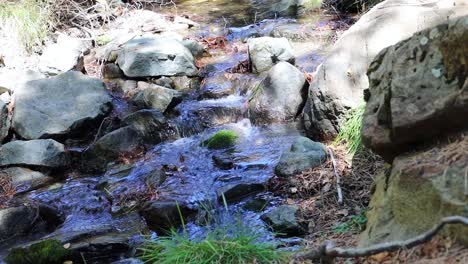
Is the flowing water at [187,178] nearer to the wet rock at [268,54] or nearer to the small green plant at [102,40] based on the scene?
the wet rock at [268,54]

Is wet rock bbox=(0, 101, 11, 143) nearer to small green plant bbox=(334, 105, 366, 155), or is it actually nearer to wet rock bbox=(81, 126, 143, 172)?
wet rock bbox=(81, 126, 143, 172)

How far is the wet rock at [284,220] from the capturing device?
385cm

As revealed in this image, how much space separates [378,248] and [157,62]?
6364mm

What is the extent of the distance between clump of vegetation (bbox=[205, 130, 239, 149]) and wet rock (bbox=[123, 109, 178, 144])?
2.20 ft

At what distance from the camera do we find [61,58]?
8.30m

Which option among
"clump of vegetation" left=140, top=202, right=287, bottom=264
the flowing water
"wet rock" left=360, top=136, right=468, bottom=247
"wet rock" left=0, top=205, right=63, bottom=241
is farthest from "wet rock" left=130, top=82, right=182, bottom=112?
"wet rock" left=360, top=136, right=468, bottom=247

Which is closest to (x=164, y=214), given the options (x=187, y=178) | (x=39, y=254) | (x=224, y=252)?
(x=187, y=178)

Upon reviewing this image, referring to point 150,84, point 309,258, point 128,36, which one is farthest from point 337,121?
point 128,36

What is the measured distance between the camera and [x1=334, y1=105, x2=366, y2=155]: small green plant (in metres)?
4.66

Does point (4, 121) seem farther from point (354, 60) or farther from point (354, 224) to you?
point (354, 224)

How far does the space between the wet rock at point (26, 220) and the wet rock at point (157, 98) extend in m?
2.43

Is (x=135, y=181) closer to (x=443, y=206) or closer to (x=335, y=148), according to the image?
(x=335, y=148)

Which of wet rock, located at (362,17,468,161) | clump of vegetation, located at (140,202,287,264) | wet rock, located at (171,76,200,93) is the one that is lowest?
wet rock, located at (171,76,200,93)

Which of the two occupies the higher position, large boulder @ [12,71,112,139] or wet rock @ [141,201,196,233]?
large boulder @ [12,71,112,139]
